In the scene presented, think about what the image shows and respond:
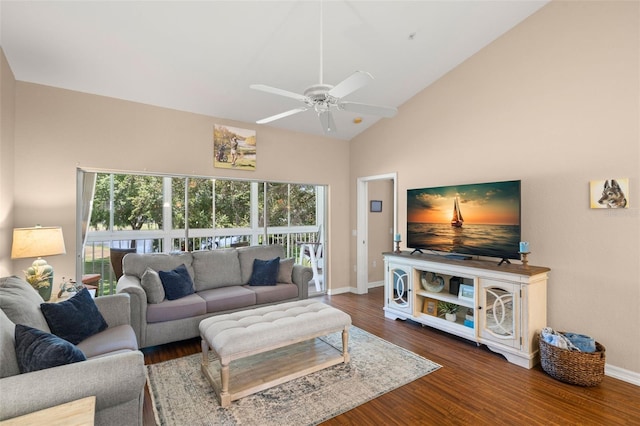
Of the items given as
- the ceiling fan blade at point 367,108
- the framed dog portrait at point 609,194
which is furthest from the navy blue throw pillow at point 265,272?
the framed dog portrait at point 609,194

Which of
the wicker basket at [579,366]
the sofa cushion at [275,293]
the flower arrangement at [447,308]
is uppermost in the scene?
the sofa cushion at [275,293]

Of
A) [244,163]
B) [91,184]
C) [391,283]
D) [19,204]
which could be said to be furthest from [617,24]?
[19,204]

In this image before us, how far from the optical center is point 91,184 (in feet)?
12.3

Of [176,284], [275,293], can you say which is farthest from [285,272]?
[176,284]

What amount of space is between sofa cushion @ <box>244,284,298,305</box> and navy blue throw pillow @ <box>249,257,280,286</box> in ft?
0.28

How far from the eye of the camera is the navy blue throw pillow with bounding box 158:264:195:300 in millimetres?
3420

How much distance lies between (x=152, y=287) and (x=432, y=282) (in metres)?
3.33

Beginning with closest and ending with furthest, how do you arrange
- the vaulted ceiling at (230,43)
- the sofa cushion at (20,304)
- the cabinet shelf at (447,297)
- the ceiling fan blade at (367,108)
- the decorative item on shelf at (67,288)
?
the sofa cushion at (20,304)
the ceiling fan blade at (367,108)
the vaulted ceiling at (230,43)
the decorative item on shelf at (67,288)
the cabinet shelf at (447,297)

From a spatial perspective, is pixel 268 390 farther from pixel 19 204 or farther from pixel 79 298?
pixel 19 204

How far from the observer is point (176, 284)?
3.47 m

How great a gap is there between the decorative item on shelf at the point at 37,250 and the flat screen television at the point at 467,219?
13.5ft

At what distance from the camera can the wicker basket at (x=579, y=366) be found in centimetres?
251

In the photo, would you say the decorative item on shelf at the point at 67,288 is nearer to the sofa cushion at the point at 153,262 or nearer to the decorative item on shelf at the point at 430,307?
the sofa cushion at the point at 153,262

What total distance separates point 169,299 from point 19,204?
1.87m
